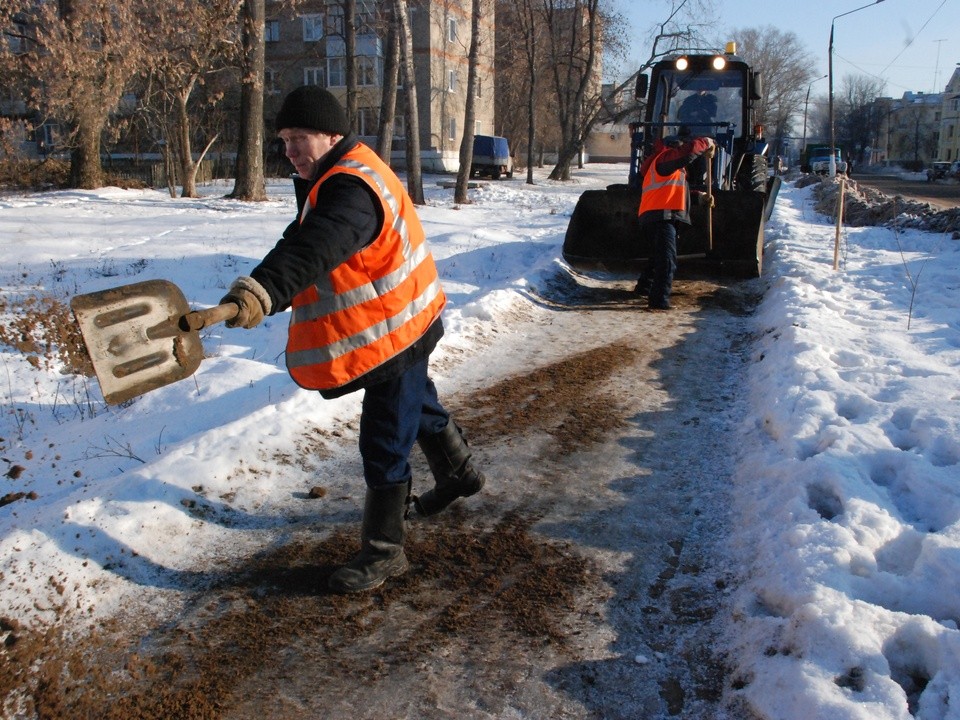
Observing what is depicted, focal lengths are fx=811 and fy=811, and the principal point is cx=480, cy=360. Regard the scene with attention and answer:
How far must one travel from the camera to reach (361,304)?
2828 millimetres

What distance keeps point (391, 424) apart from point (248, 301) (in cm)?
88

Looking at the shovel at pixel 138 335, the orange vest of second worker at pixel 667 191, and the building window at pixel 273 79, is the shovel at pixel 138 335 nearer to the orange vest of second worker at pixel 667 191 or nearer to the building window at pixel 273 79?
the orange vest of second worker at pixel 667 191

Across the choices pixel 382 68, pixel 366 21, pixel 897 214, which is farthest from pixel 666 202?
pixel 382 68

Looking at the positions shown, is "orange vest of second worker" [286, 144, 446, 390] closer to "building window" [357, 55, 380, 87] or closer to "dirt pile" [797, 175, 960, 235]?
"dirt pile" [797, 175, 960, 235]

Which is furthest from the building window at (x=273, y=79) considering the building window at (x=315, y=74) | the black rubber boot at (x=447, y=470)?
the black rubber boot at (x=447, y=470)

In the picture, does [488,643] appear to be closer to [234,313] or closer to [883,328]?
[234,313]

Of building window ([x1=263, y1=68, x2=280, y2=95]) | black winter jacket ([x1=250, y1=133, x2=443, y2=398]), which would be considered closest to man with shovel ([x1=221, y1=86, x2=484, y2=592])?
black winter jacket ([x1=250, y1=133, x2=443, y2=398])

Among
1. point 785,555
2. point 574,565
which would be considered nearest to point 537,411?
point 574,565

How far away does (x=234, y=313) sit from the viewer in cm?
232

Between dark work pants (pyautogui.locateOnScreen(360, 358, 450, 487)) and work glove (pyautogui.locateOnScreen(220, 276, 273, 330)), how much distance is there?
0.71 meters

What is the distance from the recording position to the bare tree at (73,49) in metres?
13.1

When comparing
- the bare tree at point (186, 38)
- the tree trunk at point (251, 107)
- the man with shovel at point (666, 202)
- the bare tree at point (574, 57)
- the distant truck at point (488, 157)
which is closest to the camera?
the man with shovel at point (666, 202)

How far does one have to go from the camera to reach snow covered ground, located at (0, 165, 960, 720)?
8.00ft

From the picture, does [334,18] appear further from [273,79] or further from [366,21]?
[366,21]
